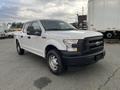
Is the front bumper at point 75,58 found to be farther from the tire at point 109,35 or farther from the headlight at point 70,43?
the tire at point 109,35

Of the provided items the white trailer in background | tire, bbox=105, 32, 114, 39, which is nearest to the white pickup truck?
the white trailer in background

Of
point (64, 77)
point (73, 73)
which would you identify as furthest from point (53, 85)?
point (73, 73)

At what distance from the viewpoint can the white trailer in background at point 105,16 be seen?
11516mm

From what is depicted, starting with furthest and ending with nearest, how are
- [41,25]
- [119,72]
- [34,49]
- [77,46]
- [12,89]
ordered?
[34,49], [41,25], [119,72], [77,46], [12,89]

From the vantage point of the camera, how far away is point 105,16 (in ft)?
39.1

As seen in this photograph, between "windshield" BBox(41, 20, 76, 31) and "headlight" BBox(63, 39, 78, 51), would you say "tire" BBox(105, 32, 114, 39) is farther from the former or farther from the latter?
"headlight" BBox(63, 39, 78, 51)

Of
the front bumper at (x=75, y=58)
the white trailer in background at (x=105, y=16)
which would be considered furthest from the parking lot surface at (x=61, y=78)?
the white trailer in background at (x=105, y=16)

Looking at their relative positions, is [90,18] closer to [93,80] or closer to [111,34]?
[111,34]

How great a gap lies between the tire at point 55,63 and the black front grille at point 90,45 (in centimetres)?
76

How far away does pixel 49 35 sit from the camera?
4828mm

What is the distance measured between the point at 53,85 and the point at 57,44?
1.26m

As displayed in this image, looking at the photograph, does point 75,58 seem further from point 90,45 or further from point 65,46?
point 90,45

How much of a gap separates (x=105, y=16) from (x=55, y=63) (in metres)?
8.81

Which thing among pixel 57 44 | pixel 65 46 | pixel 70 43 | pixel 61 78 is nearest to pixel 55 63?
pixel 61 78
